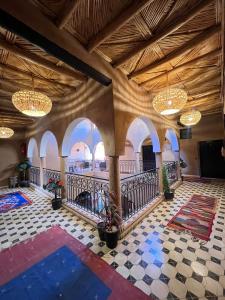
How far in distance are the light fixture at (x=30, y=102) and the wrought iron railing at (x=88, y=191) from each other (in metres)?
2.15

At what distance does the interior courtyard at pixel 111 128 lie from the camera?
173 centimetres

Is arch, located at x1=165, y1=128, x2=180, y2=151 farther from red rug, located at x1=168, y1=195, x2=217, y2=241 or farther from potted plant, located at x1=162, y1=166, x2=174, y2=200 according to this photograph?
red rug, located at x1=168, y1=195, x2=217, y2=241

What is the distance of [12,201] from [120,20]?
21.5ft

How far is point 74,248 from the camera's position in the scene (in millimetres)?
2641

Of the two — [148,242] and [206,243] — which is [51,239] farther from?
[206,243]

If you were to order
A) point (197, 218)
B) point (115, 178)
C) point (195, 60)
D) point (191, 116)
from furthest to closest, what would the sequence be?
point (191, 116) → point (197, 218) → point (115, 178) → point (195, 60)

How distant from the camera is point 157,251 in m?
2.51

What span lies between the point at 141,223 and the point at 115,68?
12.1 feet

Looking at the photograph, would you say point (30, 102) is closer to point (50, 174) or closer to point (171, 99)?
point (171, 99)

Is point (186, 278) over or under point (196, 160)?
under

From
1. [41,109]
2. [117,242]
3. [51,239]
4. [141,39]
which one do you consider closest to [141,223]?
[117,242]

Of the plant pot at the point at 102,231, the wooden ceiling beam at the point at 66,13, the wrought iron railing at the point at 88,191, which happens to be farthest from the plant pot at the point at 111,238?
the wooden ceiling beam at the point at 66,13

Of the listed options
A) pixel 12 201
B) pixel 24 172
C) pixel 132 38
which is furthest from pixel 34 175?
pixel 132 38

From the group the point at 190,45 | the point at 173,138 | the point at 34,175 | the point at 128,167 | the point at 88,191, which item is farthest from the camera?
the point at 128,167
